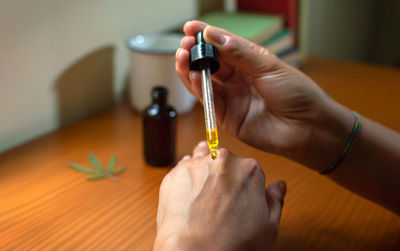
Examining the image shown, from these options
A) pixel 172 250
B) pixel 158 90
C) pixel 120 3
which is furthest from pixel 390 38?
pixel 172 250

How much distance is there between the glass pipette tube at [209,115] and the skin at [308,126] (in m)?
0.03

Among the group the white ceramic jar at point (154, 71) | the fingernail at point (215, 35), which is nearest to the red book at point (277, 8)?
the white ceramic jar at point (154, 71)

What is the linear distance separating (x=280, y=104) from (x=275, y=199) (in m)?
0.22

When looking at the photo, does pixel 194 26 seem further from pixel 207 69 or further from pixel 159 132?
pixel 159 132

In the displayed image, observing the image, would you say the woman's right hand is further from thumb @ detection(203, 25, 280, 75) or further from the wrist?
the wrist

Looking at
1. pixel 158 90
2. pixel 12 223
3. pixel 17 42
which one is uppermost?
pixel 17 42

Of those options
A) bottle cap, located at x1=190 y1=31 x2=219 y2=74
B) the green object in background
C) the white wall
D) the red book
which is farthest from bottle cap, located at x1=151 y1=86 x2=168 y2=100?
the red book

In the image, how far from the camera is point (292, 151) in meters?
0.83

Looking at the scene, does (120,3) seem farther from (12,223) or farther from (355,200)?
(355,200)

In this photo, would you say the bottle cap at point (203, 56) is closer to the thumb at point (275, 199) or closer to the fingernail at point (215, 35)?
the fingernail at point (215, 35)

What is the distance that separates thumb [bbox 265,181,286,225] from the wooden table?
7 cm

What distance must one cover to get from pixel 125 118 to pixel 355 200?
24.3 inches

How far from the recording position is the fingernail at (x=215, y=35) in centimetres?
73

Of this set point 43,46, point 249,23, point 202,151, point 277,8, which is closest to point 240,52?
point 202,151
